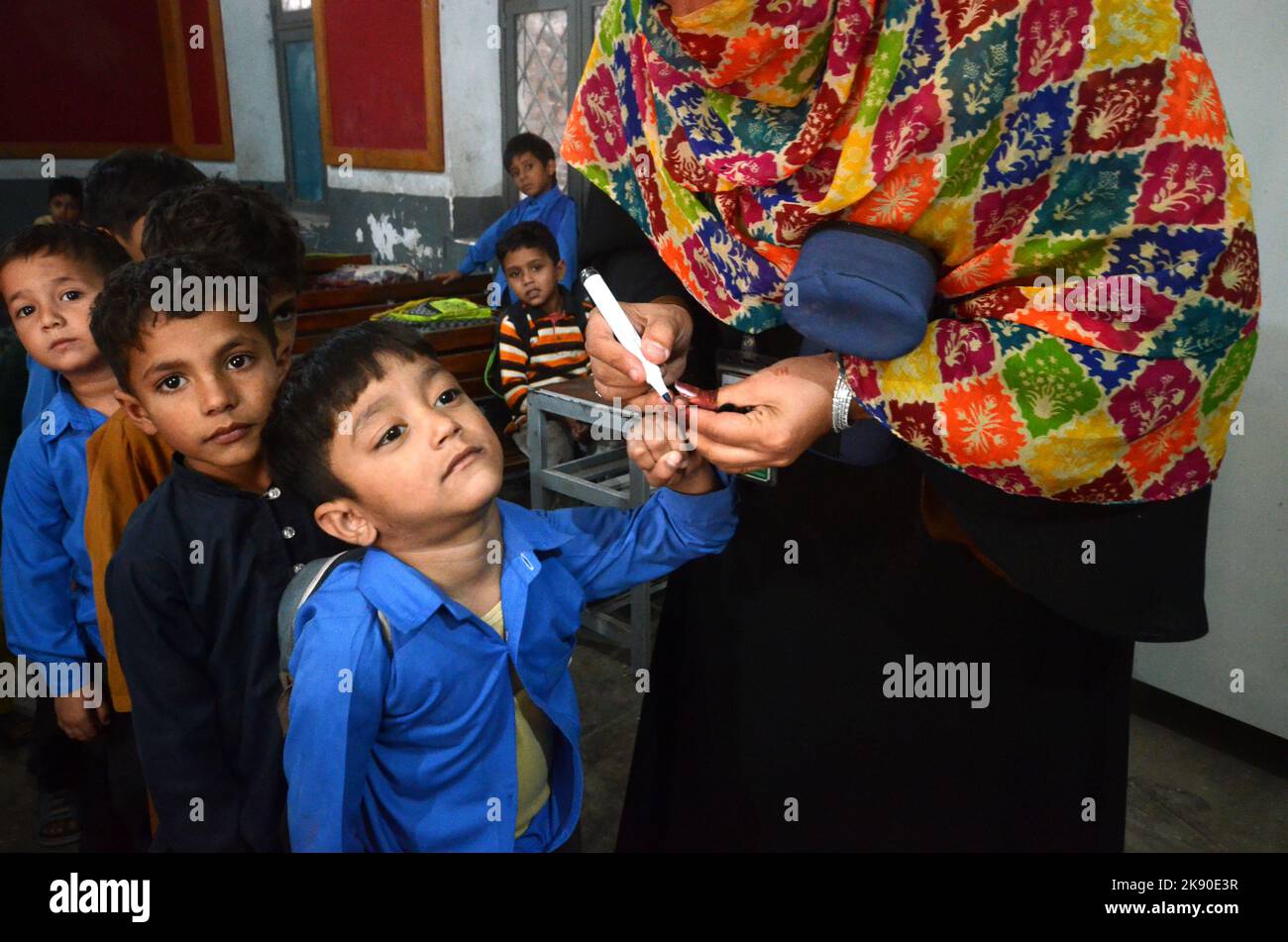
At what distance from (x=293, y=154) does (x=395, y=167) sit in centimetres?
197

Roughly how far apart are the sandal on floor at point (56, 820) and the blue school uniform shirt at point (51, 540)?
2.00ft

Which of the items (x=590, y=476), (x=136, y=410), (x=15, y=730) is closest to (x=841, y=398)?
(x=136, y=410)

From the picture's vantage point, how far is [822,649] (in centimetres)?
106

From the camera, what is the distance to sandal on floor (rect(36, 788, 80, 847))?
6.55ft

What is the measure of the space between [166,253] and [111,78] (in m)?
8.60

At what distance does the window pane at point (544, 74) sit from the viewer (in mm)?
5527

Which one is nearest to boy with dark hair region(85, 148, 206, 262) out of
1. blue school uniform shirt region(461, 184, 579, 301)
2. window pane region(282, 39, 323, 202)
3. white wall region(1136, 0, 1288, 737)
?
white wall region(1136, 0, 1288, 737)

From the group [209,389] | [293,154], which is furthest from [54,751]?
[293,154]

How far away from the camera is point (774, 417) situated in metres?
0.80

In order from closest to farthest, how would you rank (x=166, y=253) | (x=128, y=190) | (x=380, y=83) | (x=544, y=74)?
(x=166, y=253)
(x=128, y=190)
(x=544, y=74)
(x=380, y=83)

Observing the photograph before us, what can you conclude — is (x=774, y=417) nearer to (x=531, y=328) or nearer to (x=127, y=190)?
(x=127, y=190)

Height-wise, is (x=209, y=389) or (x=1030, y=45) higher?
(x=1030, y=45)

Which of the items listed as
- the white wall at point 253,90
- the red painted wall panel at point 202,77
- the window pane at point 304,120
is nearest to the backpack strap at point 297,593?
the window pane at point 304,120
